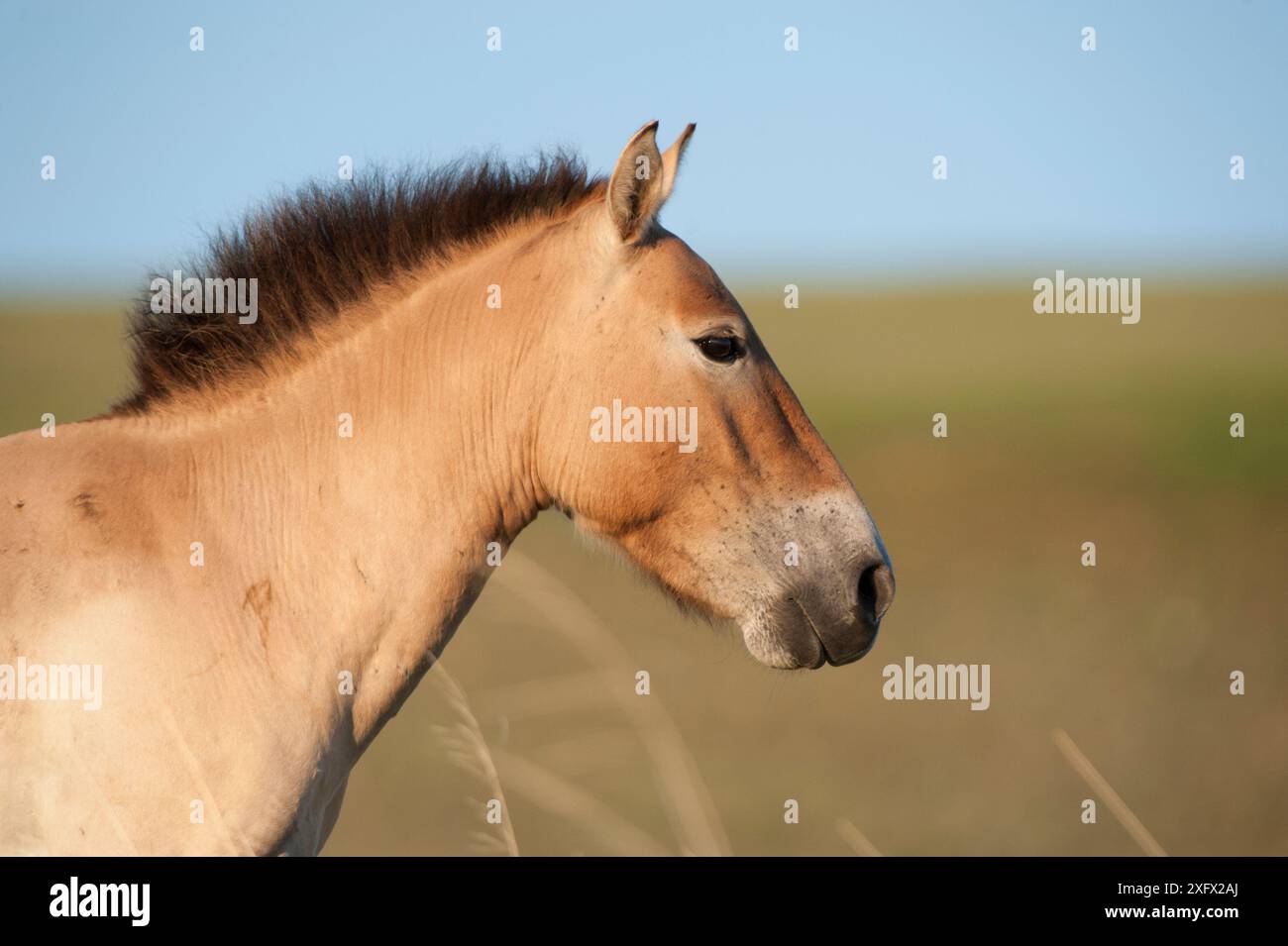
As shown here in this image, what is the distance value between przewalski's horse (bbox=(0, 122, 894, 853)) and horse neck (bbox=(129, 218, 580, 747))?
10 mm

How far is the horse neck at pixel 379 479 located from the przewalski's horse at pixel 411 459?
10 mm

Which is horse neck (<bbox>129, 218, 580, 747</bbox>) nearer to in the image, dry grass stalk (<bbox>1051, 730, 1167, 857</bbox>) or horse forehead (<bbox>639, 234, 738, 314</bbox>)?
horse forehead (<bbox>639, 234, 738, 314</bbox>)

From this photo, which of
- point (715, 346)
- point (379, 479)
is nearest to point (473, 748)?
point (379, 479)

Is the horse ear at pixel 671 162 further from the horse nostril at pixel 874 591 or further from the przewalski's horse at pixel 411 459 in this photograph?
the horse nostril at pixel 874 591

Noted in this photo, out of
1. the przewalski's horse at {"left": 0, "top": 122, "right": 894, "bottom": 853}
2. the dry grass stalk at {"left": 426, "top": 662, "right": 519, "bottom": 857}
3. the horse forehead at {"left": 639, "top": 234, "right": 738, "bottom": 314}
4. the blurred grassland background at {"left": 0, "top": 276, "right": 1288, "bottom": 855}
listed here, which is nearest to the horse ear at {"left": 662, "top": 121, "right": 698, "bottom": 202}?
the przewalski's horse at {"left": 0, "top": 122, "right": 894, "bottom": 853}

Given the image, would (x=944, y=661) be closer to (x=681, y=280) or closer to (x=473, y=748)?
(x=681, y=280)

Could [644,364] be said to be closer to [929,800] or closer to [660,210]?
[660,210]

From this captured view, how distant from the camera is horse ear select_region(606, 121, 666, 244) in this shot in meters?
5.15

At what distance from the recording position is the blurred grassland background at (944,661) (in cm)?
1395

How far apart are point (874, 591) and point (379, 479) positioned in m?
2.24

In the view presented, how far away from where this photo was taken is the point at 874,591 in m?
5.35

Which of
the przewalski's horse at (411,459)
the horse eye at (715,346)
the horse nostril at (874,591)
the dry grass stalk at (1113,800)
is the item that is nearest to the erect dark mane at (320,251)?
the przewalski's horse at (411,459)
